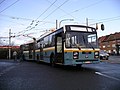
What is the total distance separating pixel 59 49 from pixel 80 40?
1897mm

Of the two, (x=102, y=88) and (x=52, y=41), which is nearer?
(x=102, y=88)

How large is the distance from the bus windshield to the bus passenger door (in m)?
0.78

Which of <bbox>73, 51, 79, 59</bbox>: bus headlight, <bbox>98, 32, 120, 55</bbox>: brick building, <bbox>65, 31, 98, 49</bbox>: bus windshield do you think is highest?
<bbox>98, 32, 120, 55</bbox>: brick building

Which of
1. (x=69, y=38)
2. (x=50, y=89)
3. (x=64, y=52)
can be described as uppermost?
(x=69, y=38)

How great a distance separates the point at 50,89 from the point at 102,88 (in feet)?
6.18

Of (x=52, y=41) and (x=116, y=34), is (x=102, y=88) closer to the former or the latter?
(x=52, y=41)

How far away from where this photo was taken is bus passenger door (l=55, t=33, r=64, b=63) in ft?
50.7

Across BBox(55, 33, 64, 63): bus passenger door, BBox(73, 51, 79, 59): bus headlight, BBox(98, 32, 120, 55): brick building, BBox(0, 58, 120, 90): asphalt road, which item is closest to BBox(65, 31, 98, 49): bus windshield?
BBox(73, 51, 79, 59): bus headlight

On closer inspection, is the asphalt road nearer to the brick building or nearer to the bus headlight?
the bus headlight

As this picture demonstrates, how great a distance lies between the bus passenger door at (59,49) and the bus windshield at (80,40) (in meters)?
0.78

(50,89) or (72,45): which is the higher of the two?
(72,45)

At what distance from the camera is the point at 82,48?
48.4 ft

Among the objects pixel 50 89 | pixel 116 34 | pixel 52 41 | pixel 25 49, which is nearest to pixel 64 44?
pixel 52 41

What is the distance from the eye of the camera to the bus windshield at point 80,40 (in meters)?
14.8
